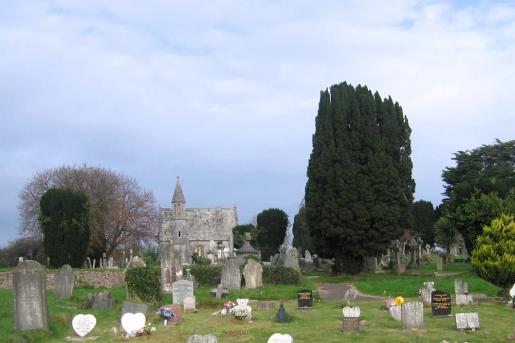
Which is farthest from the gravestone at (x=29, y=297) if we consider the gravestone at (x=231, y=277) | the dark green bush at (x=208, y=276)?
the dark green bush at (x=208, y=276)

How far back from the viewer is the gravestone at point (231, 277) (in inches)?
1178

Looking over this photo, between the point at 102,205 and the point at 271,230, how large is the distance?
19.8m

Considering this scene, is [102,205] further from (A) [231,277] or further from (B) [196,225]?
(A) [231,277]

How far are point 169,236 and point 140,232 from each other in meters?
13.2

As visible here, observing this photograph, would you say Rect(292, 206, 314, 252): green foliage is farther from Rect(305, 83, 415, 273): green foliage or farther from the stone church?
Rect(305, 83, 415, 273): green foliage

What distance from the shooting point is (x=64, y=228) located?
40625mm

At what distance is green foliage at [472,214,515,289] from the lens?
73.1ft

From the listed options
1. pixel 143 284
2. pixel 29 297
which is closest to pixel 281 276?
pixel 143 284

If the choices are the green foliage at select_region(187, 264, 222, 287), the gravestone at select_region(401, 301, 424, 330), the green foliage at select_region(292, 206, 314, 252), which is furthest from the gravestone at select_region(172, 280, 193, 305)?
the green foliage at select_region(292, 206, 314, 252)

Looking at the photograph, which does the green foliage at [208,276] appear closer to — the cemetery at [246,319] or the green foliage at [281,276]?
the green foliage at [281,276]

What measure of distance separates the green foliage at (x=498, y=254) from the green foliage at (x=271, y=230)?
4590cm

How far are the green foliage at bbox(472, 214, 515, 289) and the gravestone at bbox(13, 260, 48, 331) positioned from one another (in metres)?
15.0

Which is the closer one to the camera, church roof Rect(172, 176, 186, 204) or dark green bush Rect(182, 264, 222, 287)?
dark green bush Rect(182, 264, 222, 287)

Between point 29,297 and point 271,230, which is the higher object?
point 271,230
